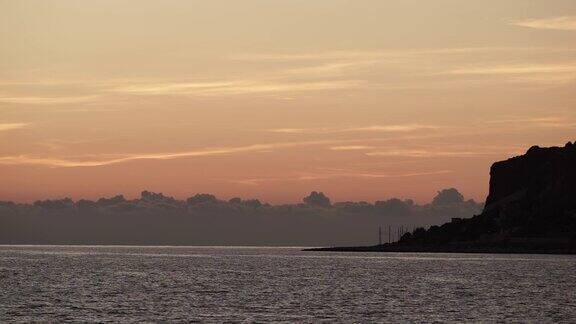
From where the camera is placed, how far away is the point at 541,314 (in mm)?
100875

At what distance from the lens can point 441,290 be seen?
464 ft

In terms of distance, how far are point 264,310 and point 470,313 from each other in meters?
21.3

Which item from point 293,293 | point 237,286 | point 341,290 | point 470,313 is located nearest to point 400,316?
point 470,313

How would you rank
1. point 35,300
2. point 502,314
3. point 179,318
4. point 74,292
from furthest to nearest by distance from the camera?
1. point 74,292
2. point 35,300
3. point 502,314
4. point 179,318

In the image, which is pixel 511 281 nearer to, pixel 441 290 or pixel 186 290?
pixel 441 290

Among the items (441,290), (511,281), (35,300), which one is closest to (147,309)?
(35,300)

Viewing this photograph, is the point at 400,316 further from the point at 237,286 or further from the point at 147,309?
the point at 237,286

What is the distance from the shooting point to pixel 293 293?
130 metres

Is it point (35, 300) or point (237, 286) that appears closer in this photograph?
point (35, 300)

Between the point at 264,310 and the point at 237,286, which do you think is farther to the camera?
the point at 237,286

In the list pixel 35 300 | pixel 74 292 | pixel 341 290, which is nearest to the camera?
pixel 35 300

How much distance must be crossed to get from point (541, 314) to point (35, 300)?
2254 inches

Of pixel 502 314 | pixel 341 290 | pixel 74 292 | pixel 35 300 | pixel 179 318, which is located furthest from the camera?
pixel 341 290

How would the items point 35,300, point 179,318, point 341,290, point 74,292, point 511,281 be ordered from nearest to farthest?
point 179,318
point 35,300
point 74,292
point 341,290
point 511,281
